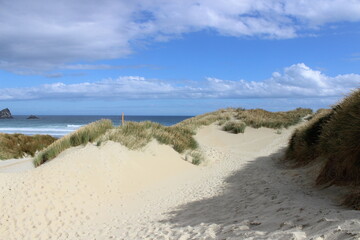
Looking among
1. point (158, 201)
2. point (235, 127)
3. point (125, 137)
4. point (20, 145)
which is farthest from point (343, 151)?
point (20, 145)

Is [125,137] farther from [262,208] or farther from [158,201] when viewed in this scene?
[262,208]

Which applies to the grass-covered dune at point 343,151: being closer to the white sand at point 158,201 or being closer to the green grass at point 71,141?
the white sand at point 158,201

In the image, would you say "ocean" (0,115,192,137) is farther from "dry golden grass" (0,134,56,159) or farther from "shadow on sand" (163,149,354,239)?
"shadow on sand" (163,149,354,239)

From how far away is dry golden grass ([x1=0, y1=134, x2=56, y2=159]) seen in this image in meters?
18.0

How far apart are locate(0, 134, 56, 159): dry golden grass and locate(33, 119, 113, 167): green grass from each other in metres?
6.88

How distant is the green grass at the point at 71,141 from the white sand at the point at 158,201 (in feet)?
2.06

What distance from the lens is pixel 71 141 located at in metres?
12.4

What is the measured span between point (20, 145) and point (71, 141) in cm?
862

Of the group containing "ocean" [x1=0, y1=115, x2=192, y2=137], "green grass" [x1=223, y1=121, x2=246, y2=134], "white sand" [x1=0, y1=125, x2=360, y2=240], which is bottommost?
"ocean" [x1=0, y1=115, x2=192, y2=137]

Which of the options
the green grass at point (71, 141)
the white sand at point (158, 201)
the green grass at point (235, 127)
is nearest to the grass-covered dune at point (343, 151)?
the white sand at point (158, 201)

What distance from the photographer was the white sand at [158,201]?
516 centimetres

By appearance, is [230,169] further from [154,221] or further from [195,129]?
[195,129]

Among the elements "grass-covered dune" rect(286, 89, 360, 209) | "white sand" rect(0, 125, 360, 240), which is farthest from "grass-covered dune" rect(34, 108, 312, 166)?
"grass-covered dune" rect(286, 89, 360, 209)

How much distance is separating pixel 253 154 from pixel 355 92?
9269 millimetres
